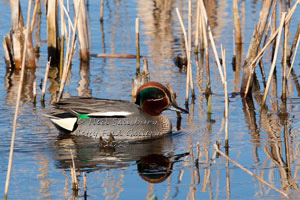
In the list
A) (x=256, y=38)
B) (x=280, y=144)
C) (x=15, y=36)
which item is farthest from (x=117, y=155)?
(x=15, y=36)

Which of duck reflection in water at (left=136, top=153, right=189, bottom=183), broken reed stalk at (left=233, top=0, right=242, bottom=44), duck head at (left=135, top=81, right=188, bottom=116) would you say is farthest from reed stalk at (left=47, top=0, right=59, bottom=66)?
duck reflection in water at (left=136, top=153, right=189, bottom=183)

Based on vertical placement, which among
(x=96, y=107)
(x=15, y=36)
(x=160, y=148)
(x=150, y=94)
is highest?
(x=15, y=36)

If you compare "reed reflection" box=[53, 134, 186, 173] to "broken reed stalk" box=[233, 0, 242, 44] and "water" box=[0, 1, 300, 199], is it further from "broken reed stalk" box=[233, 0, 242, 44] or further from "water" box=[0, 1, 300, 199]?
"broken reed stalk" box=[233, 0, 242, 44]

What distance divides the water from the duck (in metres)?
0.19

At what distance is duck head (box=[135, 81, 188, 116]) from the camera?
884 cm

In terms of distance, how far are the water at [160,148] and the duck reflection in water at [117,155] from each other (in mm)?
12

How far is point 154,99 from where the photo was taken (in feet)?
29.1

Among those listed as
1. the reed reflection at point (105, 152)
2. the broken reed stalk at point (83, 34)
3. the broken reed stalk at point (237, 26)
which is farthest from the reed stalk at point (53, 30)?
the reed reflection at point (105, 152)

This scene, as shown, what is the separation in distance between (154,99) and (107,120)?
765mm

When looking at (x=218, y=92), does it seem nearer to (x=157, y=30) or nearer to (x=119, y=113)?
(x=119, y=113)

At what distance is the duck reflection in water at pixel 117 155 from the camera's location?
706 cm

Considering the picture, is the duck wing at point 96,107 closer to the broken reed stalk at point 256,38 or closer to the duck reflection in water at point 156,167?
the duck reflection in water at point 156,167

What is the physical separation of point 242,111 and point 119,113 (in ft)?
6.96

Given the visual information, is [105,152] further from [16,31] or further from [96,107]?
[16,31]
